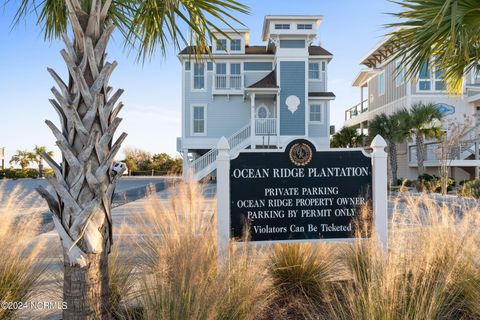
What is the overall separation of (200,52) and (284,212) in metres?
2.16

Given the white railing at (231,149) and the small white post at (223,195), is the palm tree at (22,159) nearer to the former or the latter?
the white railing at (231,149)

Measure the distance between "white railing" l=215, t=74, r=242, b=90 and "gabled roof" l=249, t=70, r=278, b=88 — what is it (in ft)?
4.99

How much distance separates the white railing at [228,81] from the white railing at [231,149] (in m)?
3.78

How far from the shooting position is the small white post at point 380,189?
4.75m

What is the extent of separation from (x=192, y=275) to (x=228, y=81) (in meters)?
25.3

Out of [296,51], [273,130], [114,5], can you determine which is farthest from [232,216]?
[296,51]

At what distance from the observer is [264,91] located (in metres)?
25.5

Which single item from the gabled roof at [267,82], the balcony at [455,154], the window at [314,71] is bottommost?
the balcony at [455,154]

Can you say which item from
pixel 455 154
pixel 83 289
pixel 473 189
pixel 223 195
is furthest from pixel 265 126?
pixel 83 289

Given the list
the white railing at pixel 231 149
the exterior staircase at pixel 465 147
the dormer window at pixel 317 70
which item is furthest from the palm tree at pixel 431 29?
the dormer window at pixel 317 70

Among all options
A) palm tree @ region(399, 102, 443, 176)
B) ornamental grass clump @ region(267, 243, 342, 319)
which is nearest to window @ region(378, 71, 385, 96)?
palm tree @ region(399, 102, 443, 176)

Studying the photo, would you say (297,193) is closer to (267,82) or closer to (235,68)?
(267,82)

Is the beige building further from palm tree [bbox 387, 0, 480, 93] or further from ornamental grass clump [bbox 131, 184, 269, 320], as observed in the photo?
ornamental grass clump [bbox 131, 184, 269, 320]

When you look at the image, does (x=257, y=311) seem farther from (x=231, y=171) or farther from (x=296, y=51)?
(x=296, y=51)
